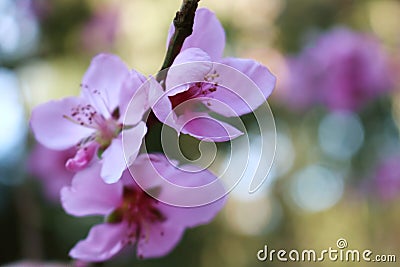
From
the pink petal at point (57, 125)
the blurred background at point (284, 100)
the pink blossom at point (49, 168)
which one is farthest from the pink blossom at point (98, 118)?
the pink blossom at point (49, 168)

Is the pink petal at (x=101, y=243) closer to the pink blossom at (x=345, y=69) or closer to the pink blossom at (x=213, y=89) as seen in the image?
the pink blossom at (x=213, y=89)

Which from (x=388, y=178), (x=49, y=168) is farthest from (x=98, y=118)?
(x=388, y=178)

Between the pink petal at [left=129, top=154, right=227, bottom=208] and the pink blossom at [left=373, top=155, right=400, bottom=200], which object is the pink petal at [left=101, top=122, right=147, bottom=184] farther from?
the pink blossom at [left=373, top=155, right=400, bottom=200]

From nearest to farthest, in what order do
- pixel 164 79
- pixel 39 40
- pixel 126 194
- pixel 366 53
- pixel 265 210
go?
1. pixel 164 79
2. pixel 126 194
3. pixel 366 53
4. pixel 39 40
5. pixel 265 210

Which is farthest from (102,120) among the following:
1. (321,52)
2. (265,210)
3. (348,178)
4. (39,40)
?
(265,210)

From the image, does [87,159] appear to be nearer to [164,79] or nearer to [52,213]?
[164,79]

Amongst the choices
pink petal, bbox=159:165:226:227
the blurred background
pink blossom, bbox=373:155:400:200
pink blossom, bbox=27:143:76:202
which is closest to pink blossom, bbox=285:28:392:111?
the blurred background
